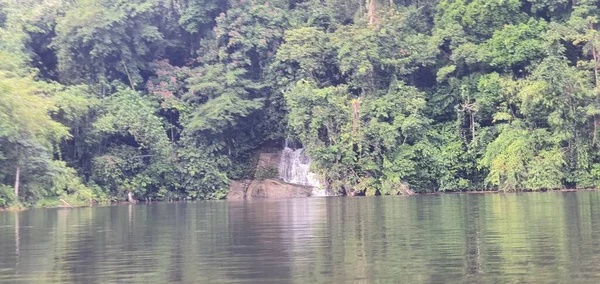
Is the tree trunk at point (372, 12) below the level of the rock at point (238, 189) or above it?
above

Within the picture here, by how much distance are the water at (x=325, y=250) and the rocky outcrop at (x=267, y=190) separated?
23.4 meters

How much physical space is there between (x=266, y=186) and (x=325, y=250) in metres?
33.0

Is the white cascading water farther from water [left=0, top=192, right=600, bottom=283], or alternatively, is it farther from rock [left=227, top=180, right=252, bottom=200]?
water [left=0, top=192, right=600, bottom=283]

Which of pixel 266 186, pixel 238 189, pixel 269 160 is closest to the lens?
pixel 266 186

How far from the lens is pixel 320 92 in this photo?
45.0 m

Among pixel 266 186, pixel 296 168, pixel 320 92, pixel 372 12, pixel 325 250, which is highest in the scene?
pixel 372 12

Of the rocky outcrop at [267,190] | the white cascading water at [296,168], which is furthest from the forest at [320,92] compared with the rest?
the white cascading water at [296,168]

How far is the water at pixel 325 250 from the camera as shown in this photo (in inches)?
441

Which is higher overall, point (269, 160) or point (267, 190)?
point (269, 160)

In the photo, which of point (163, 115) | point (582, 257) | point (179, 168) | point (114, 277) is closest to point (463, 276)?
point (582, 257)

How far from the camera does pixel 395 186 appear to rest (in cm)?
4403

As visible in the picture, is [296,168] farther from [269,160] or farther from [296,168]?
[269,160]

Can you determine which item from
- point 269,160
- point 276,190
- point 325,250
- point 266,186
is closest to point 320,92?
point 276,190

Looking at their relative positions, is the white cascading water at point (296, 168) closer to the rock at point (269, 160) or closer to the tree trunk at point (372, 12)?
the rock at point (269, 160)
